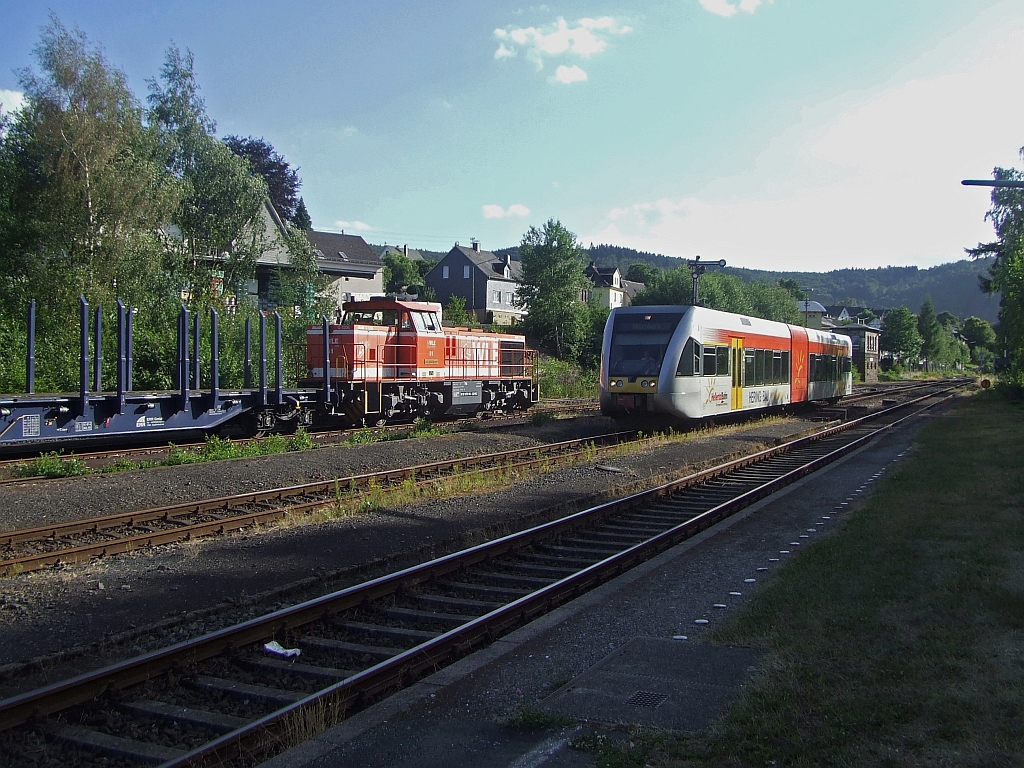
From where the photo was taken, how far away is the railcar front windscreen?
19359 millimetres

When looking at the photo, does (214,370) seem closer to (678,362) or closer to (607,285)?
(678,362)

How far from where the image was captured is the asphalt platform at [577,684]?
13.7 ft

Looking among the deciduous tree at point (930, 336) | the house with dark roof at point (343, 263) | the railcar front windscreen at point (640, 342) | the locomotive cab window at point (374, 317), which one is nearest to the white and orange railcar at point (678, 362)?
the railcar front windscreen at point (640, 342)

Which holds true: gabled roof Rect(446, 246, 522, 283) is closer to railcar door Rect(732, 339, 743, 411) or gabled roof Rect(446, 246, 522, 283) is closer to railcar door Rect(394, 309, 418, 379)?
railcar door Rect(394, 309, 418, 379)

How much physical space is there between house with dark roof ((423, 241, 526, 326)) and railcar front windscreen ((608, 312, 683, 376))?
55.9 metres

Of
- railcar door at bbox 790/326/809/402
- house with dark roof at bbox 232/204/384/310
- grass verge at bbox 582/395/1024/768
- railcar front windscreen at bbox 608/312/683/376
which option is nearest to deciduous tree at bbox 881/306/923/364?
house with dark roof at bbox 232/204/384/310

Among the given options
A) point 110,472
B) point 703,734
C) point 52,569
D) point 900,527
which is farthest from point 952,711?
point 110,472

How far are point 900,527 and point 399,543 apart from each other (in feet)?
19.6

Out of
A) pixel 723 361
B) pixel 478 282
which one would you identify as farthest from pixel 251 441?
pixel 478 282

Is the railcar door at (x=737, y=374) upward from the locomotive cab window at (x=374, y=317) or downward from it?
downward

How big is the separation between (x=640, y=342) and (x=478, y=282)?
60.0 m

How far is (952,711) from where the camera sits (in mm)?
4301

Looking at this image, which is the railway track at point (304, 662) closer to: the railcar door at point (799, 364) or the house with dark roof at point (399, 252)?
the railcar door at point (799, 364)

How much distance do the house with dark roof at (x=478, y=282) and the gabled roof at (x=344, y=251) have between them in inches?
725
